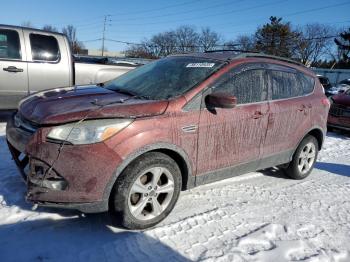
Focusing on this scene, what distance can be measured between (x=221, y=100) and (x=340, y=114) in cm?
716

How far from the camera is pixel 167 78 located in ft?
13.8

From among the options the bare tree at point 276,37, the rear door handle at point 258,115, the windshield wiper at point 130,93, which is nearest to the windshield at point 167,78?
the windshield wiper at point 130,93

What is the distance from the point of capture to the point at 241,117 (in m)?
4.14

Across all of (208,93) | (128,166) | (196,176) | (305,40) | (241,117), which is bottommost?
(196,176)

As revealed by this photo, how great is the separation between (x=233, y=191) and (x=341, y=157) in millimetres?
3554

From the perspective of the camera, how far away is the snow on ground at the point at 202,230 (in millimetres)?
3146

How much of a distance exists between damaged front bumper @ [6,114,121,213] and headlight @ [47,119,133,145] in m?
0.06

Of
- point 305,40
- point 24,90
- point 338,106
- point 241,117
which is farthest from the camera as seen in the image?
point 305,40

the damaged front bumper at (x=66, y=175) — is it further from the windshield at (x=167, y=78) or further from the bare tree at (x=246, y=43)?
the bare tree at (x=246, y=43)

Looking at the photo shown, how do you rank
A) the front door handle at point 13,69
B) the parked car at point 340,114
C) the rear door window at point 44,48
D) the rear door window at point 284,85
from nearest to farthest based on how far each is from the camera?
the rear door window at point 284,85
the front door handle at point 13,69
the rear door window at point 44,48
the parked car at point 340,114

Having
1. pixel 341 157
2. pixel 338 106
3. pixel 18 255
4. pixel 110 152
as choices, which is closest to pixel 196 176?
pixel 110 152

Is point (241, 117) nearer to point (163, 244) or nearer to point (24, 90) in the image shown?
point (163, 244)

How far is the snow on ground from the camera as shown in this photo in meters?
3.15

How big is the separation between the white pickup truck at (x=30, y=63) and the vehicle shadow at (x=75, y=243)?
4199mm
